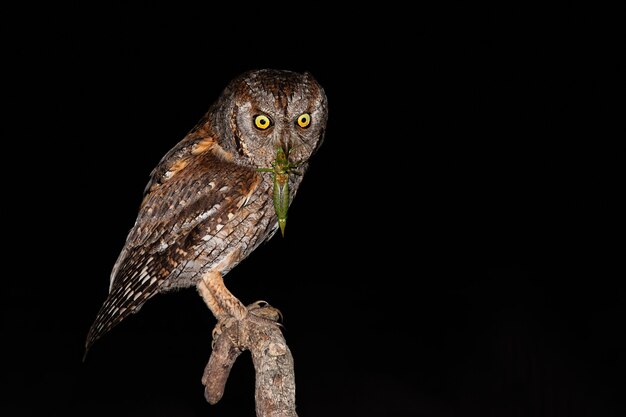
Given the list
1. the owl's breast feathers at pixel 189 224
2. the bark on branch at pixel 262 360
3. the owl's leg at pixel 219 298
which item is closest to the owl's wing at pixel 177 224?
the owl's breast feathers at pixel 189 224

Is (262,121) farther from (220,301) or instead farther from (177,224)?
(220,301)

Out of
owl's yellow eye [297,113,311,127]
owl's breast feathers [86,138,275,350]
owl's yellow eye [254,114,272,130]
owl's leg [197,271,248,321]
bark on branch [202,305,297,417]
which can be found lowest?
bark on branch [202,305,297,417]

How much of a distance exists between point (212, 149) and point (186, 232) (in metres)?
0.21

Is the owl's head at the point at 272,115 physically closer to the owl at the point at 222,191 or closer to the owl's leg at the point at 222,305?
the owl at the point at 222,191

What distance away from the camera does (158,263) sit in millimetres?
1882

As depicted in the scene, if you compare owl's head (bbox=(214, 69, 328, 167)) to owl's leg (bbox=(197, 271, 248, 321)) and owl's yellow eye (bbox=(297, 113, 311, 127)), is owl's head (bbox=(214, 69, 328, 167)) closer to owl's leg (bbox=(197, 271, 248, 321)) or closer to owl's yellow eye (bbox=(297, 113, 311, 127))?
owl's yellow eye (bbox=(297, 113, 311, 127))

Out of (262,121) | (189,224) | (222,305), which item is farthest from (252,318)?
(262,121)

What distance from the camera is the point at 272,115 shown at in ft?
5.67

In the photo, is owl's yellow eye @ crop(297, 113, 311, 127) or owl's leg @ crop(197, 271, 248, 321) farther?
owl's leg @ crop(197, 271, 248, 321)

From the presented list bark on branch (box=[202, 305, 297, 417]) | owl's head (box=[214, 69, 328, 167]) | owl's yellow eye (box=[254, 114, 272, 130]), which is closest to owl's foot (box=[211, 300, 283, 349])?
bark on branch (box=[202, 305, 297, 417])

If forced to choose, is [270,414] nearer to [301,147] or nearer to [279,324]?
[279,324]

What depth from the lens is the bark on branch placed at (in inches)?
66.7

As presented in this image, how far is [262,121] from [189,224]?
32 cm

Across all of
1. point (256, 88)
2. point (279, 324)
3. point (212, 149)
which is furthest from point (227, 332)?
point (256, 88)
